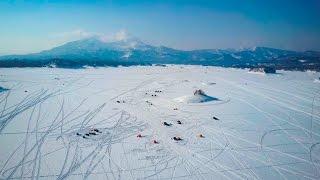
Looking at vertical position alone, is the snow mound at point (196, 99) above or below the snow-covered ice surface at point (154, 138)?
above

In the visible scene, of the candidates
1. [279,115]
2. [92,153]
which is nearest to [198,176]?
[92,153]

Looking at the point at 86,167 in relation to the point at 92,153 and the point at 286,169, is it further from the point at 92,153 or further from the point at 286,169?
the point at 286,169

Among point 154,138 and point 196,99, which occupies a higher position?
point 196,99

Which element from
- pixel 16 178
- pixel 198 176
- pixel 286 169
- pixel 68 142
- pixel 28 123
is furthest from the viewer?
pixel 28 123

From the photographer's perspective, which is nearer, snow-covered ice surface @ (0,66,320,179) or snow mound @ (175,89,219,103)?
snow-covered ice surface @ (0,66,320,179)

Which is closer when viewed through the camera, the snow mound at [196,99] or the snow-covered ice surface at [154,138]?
the snow-covered ice surface at [154,138]

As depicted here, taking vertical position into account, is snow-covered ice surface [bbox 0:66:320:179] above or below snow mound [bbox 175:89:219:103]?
below

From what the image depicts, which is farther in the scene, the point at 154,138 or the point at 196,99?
the point at 196,99

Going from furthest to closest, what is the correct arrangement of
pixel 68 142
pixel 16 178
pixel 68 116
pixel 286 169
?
pixel 68 116 < pixel 68 142 < pixel 286 169 < pixel 16 178
